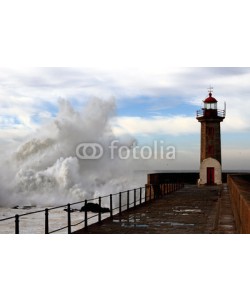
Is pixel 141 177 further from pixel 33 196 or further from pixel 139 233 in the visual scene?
pixel 139 233

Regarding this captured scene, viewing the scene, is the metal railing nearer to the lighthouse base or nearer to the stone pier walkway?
the stone pier walkway

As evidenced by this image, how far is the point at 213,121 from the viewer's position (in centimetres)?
3009

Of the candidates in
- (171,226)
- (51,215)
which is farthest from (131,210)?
(51,215)

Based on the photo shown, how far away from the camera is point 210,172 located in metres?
30.3

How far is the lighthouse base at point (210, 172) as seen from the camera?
3020 centimetres

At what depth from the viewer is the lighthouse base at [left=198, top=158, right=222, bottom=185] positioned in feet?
99.1

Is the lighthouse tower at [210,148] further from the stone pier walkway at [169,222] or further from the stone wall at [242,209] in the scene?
the stone wall at [242,209]

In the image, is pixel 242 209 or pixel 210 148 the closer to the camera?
pixel 242 209

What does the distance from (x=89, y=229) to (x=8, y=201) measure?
43.6 meters

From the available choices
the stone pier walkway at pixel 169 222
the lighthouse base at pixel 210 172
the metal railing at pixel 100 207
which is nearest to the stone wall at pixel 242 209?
the stone pier walkway at pixel 169 222

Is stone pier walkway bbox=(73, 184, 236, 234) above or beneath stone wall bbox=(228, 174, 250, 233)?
beneath

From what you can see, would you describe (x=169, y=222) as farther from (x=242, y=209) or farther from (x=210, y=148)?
(x=210, y=148)

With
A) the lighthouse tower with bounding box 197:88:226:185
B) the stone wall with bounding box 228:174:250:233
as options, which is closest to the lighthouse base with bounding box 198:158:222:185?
the lighthouse tower with bounding box 197:88:226:185

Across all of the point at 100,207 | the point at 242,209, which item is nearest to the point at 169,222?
the point at 100,207
